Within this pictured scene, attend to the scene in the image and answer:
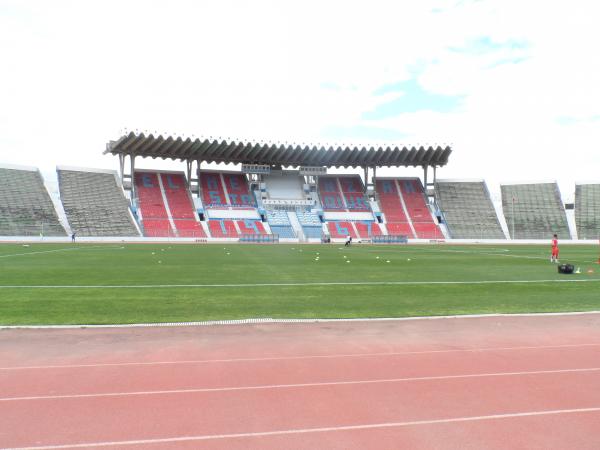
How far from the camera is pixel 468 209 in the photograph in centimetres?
6631

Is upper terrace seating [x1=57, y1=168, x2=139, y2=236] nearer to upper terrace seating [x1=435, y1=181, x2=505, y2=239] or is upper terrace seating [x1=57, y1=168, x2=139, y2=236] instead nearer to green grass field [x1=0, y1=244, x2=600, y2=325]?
green grass field [x1=0, y1=244, x2=600, y2=325]

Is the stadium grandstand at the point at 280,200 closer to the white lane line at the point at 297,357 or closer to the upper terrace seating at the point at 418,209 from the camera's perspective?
the upper terrace seating at the point at 418,209

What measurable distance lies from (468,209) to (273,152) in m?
28.3

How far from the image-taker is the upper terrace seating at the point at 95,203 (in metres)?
53.1

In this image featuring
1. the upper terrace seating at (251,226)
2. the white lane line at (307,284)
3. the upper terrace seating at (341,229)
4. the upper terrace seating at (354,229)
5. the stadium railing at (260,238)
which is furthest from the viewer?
the upper terrace seating at (354,229)

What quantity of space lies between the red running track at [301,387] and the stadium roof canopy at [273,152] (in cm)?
5135

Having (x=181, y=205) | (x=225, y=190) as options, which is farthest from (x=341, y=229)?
(x=181, y=205)

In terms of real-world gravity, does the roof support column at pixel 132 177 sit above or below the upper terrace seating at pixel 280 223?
above

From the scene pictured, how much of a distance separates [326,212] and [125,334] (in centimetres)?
5663

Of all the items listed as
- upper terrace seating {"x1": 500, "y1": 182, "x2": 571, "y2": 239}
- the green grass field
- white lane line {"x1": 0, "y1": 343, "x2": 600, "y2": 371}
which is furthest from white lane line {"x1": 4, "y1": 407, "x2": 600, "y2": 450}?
upper terrace seating {"x1": 500, "y1": 182, "x2": 571, "y2": 239}

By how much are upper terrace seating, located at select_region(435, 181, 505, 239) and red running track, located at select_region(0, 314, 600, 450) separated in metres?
55.4

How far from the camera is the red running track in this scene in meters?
4.81

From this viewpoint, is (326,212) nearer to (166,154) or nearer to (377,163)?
(377,163)

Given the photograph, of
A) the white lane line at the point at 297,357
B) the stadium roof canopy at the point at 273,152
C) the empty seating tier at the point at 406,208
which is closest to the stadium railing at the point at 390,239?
the empty seating tier at the point at 406,208
